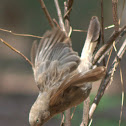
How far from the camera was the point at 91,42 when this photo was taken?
7.06 feet

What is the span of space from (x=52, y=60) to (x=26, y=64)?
569cm

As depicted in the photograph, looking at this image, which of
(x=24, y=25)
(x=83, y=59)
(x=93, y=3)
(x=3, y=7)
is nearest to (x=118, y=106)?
(x=93, y=3)

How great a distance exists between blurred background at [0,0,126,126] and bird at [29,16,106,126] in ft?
11.5

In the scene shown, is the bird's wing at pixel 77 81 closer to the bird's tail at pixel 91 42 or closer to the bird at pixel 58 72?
the bird at pixel 58 72

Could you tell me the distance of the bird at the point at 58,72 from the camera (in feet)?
5.69

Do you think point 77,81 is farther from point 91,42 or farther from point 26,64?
point 26,64

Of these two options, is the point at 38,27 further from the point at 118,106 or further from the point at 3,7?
the point at 118,106

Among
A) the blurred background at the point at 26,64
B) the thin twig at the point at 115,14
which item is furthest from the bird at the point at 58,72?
the blurred background at the point at 26,64

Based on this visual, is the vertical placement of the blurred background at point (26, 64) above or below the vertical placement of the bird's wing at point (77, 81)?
below

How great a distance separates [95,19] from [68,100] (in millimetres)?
639

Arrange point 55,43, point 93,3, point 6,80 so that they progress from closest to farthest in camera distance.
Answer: point 55,43
point 93,3
point 6,80

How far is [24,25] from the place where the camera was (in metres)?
7.38

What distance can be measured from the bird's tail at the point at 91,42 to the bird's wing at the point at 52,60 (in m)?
0.06

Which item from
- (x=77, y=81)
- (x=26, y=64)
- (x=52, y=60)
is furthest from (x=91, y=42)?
(x=26, y=64)
